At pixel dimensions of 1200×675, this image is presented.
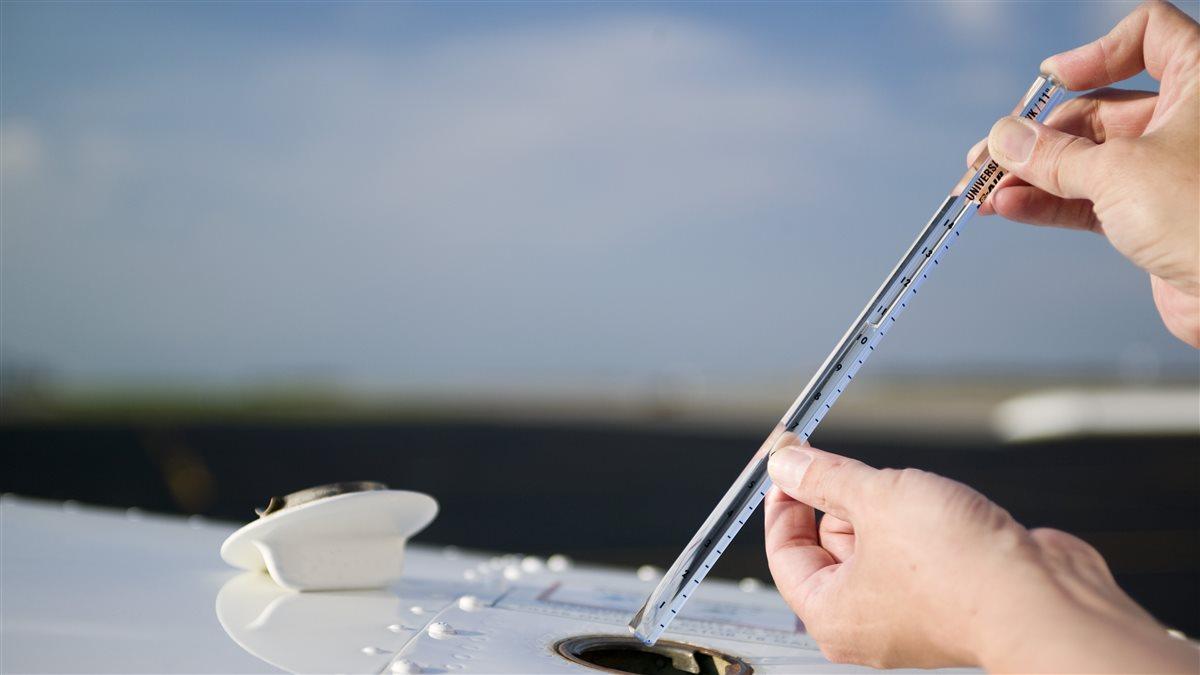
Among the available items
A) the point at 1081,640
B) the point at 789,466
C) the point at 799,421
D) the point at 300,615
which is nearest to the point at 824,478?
the point at 789,466

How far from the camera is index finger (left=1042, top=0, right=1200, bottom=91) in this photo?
166 centimetres

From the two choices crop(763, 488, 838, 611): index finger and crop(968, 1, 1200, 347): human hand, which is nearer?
crop(968, 1, 1200, 347): human hand

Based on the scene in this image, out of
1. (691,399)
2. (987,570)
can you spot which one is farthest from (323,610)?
(691,399)

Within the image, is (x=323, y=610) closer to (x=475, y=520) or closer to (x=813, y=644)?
(x=813, y=644)

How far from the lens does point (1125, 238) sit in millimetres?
1507

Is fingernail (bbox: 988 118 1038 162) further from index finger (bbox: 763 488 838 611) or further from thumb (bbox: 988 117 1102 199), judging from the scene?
index finger (bbox: 763 488 838 611)

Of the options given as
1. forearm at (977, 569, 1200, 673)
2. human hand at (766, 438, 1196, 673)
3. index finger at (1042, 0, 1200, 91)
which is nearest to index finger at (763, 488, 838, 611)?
human hand at (766, 438, 1196, 673)

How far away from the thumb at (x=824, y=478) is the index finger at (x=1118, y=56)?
740 millimetres

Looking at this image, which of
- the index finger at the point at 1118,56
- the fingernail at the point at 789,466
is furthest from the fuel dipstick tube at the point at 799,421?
the index finger at the point at 1118,56

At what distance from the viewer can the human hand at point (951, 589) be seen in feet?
3.79

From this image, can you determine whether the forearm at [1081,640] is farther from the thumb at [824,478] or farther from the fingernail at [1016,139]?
the fingernail at [1016,139]

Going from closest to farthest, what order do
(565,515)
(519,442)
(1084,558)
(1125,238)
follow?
(1084,558)
(1125,238)
(565,515)
(519,442)

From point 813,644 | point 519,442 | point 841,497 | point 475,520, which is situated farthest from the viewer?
point 519,442

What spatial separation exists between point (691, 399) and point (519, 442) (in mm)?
15735
